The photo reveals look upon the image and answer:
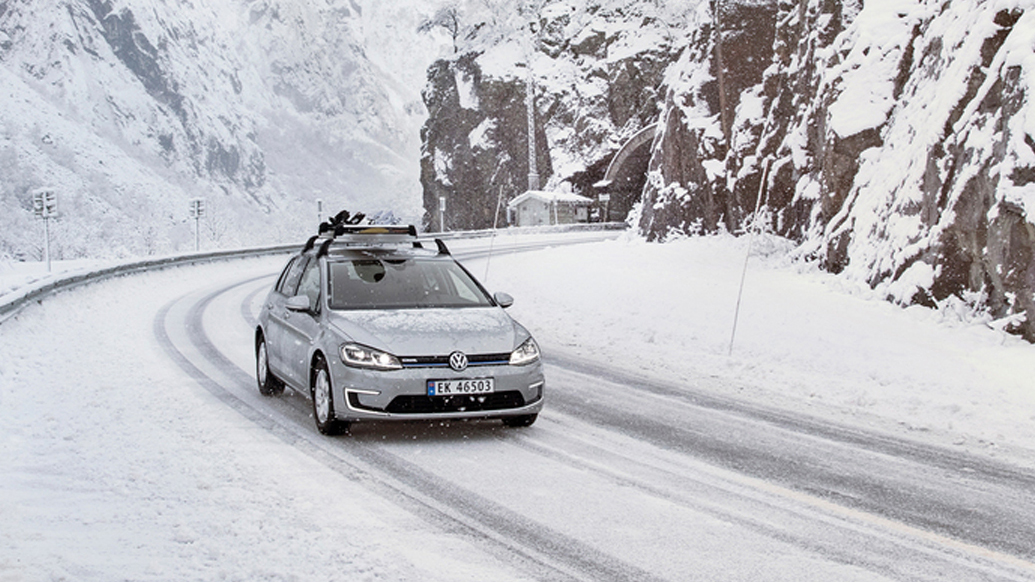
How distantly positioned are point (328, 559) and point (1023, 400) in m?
7.66

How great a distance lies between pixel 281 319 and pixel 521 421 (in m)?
2.80

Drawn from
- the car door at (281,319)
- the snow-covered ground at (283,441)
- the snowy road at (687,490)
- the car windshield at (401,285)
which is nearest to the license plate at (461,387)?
the snowy road at (687,490)

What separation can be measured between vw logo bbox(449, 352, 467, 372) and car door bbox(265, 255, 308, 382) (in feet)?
6.55

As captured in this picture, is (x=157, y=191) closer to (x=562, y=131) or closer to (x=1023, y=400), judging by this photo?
(x=562, y=131)

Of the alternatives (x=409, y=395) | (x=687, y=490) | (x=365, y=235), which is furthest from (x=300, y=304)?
(x=687, y=490)

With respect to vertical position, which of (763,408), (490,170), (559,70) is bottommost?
(763,408)

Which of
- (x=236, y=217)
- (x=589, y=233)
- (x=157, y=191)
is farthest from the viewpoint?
(x=236, y=217)

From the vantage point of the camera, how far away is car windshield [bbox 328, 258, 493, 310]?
8.24 m

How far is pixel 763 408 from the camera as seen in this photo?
901 centimetres

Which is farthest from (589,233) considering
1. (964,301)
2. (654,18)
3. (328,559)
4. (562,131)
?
(328,559)

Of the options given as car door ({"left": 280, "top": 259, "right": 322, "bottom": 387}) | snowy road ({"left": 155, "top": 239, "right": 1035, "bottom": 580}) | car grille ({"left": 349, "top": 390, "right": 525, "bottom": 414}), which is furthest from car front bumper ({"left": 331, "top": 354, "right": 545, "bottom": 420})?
car door ({"left": 280, "top": 259, "right": 322, "bottom": 387})

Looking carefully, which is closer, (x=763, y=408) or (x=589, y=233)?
(x=763, y=408)

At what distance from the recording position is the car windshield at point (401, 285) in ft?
27.0

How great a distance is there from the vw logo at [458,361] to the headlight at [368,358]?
0.39 meters
